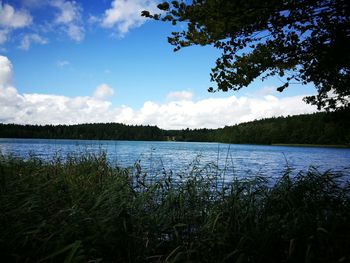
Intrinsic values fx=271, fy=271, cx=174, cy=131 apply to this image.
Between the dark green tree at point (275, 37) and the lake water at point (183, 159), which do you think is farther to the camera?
the lake water at point (183, 159)

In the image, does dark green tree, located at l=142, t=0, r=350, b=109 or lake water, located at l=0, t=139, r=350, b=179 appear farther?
lake water, located at l=0, t=139, r=350, b=179

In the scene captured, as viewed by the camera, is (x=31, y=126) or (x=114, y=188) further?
(x=31, y=126)

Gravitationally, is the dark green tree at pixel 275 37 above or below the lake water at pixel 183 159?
above

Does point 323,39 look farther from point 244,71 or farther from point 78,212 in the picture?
point 78,212

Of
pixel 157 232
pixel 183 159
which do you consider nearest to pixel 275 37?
pixel 157 232

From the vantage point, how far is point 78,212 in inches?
173

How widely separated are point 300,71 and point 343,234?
4.06m

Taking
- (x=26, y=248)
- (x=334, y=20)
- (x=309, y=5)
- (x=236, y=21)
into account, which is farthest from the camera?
(x=334, y=20)

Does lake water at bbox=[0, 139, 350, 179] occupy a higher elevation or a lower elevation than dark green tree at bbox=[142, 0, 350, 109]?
lower

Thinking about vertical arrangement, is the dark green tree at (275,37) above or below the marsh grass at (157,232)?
above

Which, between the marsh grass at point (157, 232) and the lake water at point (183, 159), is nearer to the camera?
the marsh grass at point (157, 232)

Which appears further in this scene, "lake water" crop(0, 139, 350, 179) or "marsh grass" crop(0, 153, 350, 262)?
"lake water" crop(0, 139, 350, 179)

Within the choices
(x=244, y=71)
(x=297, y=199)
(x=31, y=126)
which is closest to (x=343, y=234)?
(x=297, y=199)

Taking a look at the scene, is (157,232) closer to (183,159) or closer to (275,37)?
(275,37)
